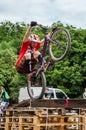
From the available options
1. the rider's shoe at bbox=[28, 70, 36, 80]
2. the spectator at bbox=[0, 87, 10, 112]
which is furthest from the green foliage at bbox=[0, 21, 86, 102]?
the rider's shoe at bbox=[28, 70, 36, 80]

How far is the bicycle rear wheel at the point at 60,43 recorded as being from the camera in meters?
13.1

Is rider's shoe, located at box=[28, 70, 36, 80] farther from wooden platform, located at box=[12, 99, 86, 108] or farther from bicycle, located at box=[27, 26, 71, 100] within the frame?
wooden platform, located at box=[12, 99, 86, 108]

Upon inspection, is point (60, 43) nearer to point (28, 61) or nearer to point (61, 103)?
point (28, 61)

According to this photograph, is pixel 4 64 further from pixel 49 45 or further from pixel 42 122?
pixel 49 45

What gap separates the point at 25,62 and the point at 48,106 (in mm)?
6168

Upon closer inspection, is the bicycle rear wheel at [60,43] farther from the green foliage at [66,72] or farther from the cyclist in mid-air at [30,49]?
the green foliage at [66,72]

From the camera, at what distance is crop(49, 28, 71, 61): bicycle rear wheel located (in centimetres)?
1308

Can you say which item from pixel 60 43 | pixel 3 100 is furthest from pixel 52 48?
pixel 3 100

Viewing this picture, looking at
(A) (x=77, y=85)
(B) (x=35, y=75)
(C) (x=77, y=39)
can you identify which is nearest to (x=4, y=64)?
(C) (x=77, y=39)

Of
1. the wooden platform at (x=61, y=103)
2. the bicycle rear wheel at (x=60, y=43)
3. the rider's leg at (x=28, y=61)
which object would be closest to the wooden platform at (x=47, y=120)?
the wooden platform at (x=61, y=103)

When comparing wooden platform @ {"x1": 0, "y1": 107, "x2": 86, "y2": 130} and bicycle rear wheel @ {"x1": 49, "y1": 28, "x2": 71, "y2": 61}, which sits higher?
bicycle rear wheel @ {"x1": 49, "y1": 28, "x2": 71, "y2": 61}

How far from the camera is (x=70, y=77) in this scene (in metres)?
48.5

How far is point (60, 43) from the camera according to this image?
1308 centimetres

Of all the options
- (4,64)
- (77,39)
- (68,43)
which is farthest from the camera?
(4,64)
